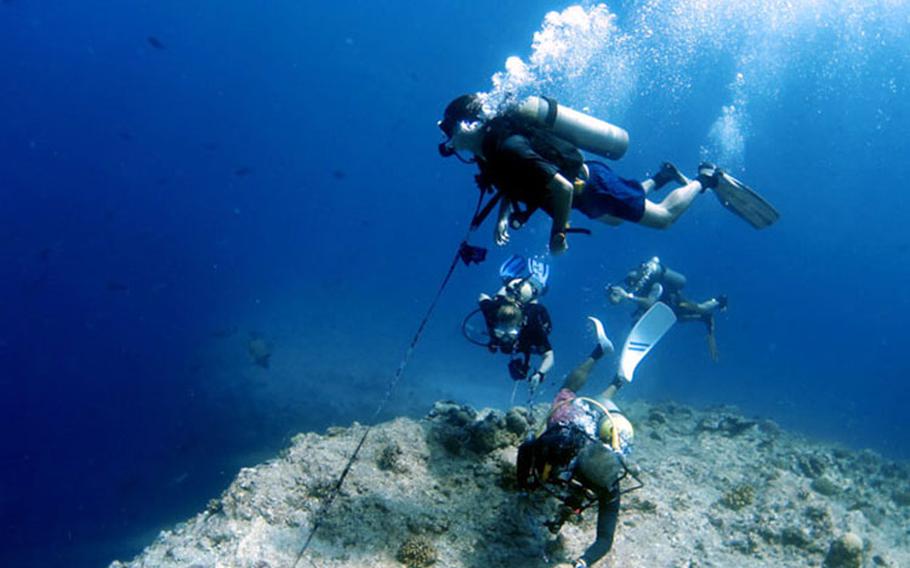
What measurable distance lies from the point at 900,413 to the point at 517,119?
276 ft

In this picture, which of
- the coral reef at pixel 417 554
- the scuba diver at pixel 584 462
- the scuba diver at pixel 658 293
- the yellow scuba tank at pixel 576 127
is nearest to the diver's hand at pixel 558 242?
the yellow scuba tank at pixel 576 127

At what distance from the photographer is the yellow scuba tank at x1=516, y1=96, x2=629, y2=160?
18.4 feet

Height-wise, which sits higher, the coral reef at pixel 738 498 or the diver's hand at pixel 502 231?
the diver's hand at pixel 502 231

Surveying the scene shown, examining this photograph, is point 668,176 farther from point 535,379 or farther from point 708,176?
point 535,379

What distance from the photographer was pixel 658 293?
45.9ft

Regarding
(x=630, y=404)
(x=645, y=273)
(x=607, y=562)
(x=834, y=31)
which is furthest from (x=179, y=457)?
(x=834, y=31)

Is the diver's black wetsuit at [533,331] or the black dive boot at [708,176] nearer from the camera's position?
A: the diver's black wetsuit at [533,331]

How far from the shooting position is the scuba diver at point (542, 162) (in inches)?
201

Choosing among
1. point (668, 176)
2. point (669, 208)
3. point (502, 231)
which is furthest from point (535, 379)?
point (668, 176)

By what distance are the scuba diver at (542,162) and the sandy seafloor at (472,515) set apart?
8.98 feet

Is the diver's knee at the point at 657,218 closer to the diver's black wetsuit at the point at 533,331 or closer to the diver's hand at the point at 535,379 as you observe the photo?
the diver's black wetsuit at the point at 533,331

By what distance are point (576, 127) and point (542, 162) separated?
1230 mm

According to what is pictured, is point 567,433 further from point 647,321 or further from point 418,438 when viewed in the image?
point 647,321

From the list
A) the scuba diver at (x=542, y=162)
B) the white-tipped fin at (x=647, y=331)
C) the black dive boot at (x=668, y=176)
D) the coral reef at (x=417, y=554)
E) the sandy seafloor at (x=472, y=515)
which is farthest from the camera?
the white-tipped fin at (x=647, y=331)
